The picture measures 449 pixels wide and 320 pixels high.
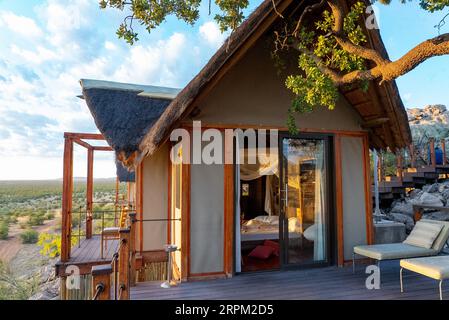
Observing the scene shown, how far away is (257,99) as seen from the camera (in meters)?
4.66

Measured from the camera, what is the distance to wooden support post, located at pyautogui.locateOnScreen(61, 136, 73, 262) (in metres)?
5.84

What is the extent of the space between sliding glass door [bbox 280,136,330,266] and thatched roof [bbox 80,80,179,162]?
9.70ft

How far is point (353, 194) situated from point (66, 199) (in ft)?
18.3

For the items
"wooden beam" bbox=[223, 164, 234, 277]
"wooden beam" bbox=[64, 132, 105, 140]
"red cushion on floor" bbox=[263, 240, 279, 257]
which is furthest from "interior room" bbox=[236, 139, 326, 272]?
"wooden beam" bbox=[64, 132, 105, 140]

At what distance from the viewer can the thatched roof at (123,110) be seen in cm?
584

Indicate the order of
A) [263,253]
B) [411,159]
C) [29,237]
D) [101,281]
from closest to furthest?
[101,281], [263,253], [411,159], [29,237]

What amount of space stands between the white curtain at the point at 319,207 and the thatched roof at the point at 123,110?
3.39 meters

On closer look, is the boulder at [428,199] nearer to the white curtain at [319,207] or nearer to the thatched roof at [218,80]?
the thatched roof at [218,80]

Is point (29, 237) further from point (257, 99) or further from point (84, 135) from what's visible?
point (257, 99)

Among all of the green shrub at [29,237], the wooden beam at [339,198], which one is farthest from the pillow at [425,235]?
the green shrub at [29,237]

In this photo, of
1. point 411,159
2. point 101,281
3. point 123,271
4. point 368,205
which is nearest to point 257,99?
point 368,205

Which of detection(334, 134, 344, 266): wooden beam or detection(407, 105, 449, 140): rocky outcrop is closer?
detection(334, 134, 344, 266): wooden beam

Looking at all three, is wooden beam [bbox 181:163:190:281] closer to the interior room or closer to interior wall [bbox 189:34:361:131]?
the interior room

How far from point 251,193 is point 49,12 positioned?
24.4 feet
